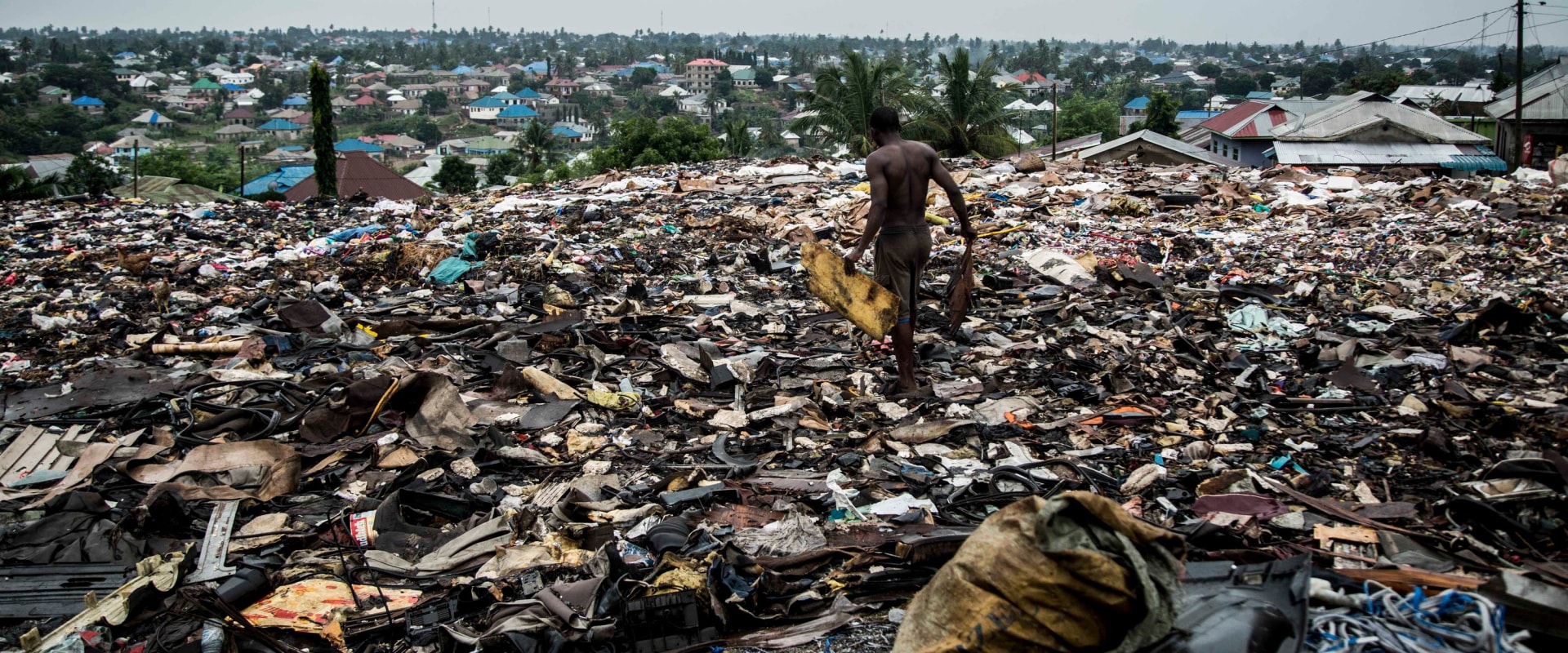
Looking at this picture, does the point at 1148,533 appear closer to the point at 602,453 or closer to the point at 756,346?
the point at 602,453

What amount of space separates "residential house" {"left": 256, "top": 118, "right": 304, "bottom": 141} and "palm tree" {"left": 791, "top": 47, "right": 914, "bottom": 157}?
5910 centimetres

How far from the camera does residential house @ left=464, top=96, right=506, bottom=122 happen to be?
8619 centimetres

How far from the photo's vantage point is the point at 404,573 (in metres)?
3.03

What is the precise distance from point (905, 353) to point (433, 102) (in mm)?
94758

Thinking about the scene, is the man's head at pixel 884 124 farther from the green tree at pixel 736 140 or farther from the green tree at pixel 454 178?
the green tree at pixel 454 178

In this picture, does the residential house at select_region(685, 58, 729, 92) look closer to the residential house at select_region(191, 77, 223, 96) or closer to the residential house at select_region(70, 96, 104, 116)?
the residential house at select_region(191, 77, 223, 96)

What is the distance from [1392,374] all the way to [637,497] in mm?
3669

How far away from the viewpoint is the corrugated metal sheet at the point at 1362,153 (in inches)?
809

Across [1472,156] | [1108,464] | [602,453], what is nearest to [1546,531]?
[1108,464]

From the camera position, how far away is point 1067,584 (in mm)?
1847

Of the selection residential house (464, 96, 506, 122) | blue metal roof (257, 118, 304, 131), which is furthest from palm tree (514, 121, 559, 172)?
residential house (464, 96, 506, 122)

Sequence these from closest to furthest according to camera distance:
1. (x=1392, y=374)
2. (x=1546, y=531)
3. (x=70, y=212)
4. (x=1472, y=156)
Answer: (x=1546, y=531) → (x=1392, y=374) → (x=70, y=212) → (x=1472, y=156)

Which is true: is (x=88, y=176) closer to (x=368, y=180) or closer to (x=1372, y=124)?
(x=368, y=180)

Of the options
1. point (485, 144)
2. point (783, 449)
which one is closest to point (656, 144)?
point (783, 449)
